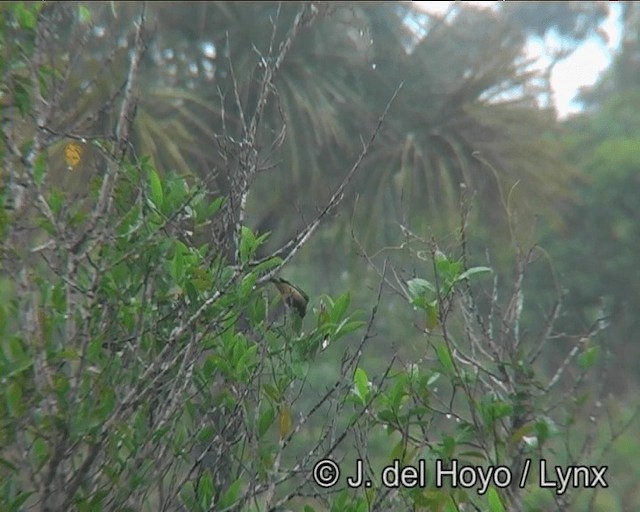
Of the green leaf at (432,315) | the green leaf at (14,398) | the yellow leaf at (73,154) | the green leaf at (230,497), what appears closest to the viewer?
the green leaf at (14,398)

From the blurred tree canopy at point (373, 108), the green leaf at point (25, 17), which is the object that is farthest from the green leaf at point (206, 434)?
the blurred tree canopy at point (373, 108)

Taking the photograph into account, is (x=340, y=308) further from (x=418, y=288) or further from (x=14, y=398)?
(x=14, y=398)

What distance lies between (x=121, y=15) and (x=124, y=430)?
3.16 m

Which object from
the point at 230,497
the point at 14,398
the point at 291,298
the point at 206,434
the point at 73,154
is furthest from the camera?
the point at 73,154

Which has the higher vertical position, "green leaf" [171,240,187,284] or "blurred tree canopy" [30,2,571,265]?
"blurred tree canopy" [30,2,571,265]

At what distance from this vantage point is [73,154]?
1.97 m

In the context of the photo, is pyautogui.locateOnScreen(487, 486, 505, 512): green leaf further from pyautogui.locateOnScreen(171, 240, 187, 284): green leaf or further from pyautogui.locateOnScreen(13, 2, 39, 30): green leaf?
pyautogui.locateOnScreen(13, 2, 39, 30): green leaf

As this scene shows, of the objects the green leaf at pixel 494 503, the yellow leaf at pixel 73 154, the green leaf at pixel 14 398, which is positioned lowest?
the green leaf at pixel 14 398

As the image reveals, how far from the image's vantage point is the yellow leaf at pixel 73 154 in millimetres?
1951

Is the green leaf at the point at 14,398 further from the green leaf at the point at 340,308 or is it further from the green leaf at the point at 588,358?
the green leaf at the point at 588,358

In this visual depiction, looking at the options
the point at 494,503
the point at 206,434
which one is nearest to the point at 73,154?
the point at 206,434

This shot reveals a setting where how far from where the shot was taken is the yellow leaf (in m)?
1.95

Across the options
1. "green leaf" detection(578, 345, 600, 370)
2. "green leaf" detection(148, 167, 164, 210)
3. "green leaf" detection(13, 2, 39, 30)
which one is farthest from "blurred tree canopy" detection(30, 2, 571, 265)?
"green leaf" detection(148, 167, 164, 210)

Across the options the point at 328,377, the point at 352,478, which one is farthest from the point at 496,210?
the point at 352,478
